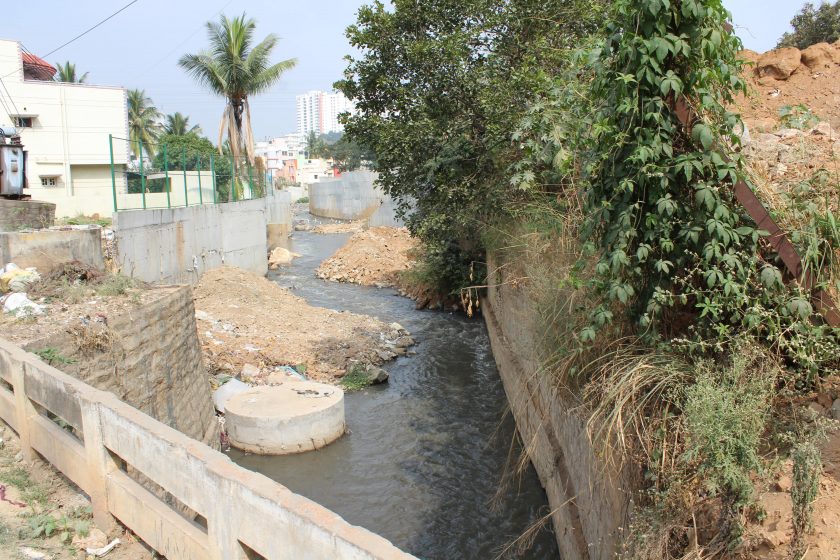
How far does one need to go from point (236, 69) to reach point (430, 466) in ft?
89.3

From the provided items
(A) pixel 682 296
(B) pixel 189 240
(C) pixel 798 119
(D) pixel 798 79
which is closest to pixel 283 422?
(A) pixel 682 296

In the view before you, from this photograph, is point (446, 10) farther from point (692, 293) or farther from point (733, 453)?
point (733, 453)

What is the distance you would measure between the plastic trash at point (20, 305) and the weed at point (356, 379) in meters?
6.65

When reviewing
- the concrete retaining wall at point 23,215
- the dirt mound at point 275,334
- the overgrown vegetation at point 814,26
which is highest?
the overgrown vegetation at point 814,26

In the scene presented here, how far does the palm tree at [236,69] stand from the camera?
32219mm

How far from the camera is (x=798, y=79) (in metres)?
9.14

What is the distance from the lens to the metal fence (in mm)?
16984

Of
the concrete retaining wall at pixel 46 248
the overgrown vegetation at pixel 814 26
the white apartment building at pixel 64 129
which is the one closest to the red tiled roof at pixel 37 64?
the white apartment building at pixel 64 129

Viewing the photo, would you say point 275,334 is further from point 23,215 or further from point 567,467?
point 567,467

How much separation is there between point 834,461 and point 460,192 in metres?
10.6

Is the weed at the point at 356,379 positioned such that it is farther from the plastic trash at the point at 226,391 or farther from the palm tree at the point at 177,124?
the palm tree at the point at 177,124

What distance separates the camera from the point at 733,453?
3836 mm

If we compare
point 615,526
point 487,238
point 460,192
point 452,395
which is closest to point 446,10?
point 460,192

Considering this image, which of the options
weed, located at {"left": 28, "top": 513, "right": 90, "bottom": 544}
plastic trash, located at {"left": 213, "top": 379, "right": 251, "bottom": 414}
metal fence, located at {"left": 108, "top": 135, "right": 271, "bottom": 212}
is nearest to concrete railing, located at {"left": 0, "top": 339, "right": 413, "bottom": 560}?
weed, located at {"left": 28, "top": 513, "right": 90, "bottom": 544}
